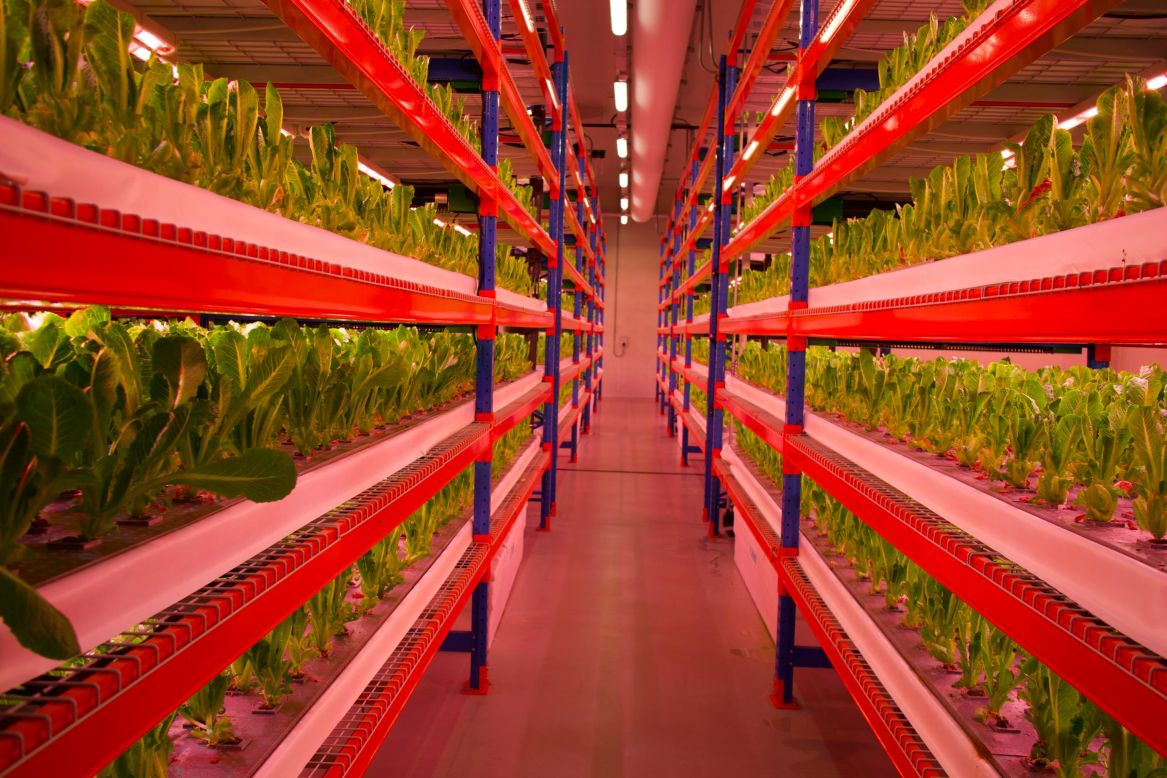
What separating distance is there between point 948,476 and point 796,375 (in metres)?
1.55

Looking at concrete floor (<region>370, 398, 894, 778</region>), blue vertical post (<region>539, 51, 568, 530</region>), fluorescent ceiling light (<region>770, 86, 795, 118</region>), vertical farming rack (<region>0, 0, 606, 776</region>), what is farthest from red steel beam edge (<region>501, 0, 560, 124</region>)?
concrete floor (<region>370, 398, 894, 778</region>)

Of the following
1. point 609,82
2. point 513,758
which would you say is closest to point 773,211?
point 513,758

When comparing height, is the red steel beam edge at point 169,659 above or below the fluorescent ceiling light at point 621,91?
below

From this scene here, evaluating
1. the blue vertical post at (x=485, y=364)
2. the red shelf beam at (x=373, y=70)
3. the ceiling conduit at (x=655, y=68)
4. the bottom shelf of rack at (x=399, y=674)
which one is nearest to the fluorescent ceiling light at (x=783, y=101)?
the blue vertical post at (x=485, y=364)

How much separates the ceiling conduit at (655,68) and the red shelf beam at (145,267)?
4.87m

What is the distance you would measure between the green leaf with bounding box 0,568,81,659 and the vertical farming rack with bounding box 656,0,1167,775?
128cm

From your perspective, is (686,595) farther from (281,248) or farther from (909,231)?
(281,248)

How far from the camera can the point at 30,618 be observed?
0.74 m

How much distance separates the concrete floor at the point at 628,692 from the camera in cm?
281

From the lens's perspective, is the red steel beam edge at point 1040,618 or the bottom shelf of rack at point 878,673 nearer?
the red steel beam edge at point 1040,618

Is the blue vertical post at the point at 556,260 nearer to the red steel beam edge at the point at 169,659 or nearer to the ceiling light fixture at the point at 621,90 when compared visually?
the ceiling light fixture at the point at 621,90

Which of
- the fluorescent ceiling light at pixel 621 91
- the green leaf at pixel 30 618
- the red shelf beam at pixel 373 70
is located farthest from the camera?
the fluorescent ceiling light at pixel 621 91

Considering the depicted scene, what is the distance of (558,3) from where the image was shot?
769 centimetres

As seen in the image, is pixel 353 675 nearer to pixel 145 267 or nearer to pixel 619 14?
pixel 145 267
